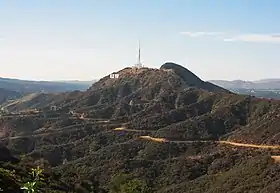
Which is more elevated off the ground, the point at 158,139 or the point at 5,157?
the point at 5,157

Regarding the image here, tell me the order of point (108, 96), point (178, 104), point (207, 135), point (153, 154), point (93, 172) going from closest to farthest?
point (93, 172), point (153, 154), point (207, 135), point (178, 104), point (108, 96)

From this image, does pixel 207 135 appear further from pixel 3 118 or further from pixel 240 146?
pixel 3 118

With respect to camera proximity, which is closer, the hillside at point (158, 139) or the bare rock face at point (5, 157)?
the bare rock face at point (5, 157)

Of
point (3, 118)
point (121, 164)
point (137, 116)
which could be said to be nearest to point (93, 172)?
point (121, 164)

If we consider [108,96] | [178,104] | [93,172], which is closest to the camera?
[93,172]

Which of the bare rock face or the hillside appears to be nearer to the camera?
the bare rock face

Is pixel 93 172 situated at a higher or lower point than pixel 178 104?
lower

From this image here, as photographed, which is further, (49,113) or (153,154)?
(49,113)

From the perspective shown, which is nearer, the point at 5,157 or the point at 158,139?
the point at 5,157
